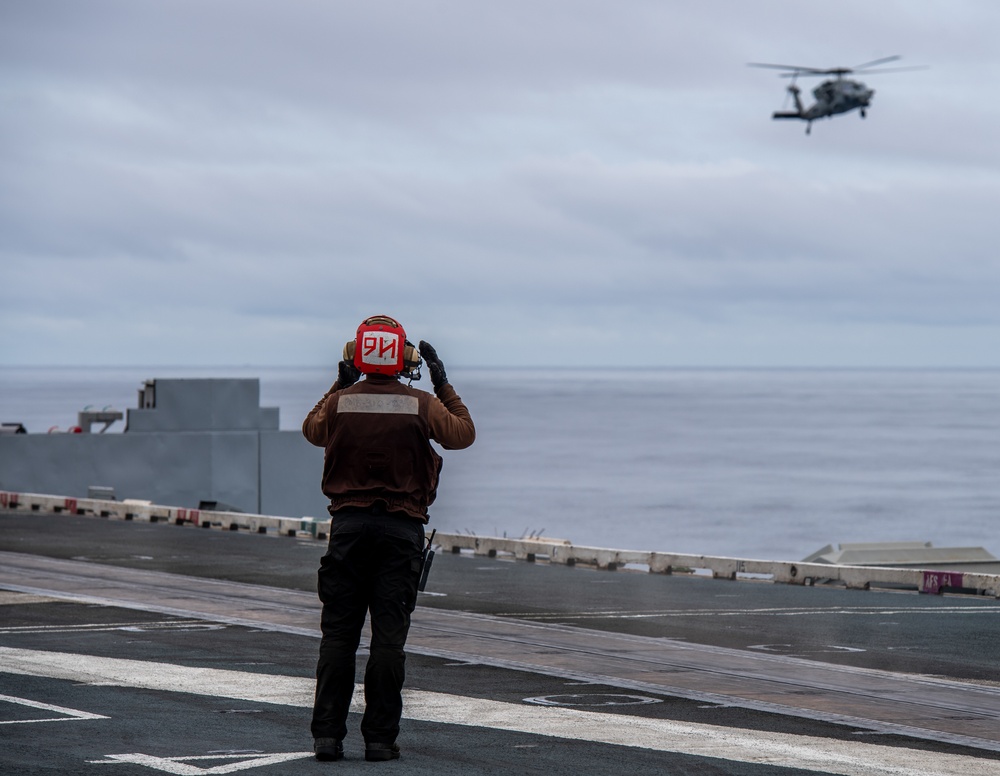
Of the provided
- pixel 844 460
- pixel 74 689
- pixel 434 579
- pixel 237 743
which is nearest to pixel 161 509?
pixel 434 579


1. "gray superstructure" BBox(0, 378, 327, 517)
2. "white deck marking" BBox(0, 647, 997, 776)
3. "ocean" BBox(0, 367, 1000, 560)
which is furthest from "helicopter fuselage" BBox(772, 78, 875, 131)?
"white deck marking" BBox(0, 647, 997, 776)

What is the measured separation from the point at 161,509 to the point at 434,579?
1335 centimetres

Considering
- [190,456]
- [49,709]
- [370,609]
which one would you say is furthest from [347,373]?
[190,456]

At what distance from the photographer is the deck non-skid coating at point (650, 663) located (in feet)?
32.4

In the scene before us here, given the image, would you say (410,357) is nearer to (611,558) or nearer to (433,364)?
(433,364)

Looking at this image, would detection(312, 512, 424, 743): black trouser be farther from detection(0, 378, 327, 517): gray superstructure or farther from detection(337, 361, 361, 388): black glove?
detection(0, 378, 327, 517): gray superstructure

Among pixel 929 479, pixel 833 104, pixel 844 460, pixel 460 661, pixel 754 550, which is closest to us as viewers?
pixel 460 661

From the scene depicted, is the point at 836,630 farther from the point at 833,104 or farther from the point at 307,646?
the point at 833,104

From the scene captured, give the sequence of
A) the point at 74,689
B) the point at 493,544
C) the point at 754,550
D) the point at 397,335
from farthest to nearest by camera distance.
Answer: the point at 754,550 → the point at 493,544 → the point at 74,689 → the point at 397,335

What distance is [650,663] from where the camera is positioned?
A: 12258 mm

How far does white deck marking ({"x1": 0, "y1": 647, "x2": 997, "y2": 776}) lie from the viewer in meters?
7.80

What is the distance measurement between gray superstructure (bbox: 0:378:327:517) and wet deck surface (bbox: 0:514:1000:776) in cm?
2797

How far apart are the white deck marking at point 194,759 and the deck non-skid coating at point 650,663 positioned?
3854mm

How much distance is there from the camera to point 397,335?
746 centimetres
